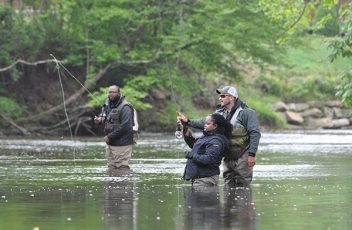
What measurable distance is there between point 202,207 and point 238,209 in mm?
486

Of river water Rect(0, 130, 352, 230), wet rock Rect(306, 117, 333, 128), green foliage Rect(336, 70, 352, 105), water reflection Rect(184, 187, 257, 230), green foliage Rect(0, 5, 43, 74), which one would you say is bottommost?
river water Rect(0, 130, 352, 230)

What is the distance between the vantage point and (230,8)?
44.9 meters

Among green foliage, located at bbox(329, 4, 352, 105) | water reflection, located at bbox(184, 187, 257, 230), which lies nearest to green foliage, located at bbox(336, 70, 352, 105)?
green foliage, located at bbox(329, 4, 352, 105)

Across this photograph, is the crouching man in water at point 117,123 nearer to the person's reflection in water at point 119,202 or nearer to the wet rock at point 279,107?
the person's reflection in water at point 119,202

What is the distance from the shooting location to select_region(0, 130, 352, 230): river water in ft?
40.1

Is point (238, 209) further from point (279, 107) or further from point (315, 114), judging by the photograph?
point (315, 114)

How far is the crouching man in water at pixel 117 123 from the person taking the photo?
2102 cm

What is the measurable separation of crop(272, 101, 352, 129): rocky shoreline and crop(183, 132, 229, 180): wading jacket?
128 feet

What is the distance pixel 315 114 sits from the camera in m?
58.1

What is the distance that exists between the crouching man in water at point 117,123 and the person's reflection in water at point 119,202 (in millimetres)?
788

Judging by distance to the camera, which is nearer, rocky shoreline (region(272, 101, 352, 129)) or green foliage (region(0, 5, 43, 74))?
green foliage (region(0, 5, 43, 74))

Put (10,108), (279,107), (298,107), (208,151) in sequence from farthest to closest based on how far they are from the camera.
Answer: (298,107)
(279,107)
(10,108)
(208,151)

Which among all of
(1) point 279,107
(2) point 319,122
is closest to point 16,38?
(1) point 279,107

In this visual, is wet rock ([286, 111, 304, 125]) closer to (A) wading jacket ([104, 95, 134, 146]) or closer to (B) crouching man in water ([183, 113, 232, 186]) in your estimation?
(A) wading jacket ([104, 95, 134, 146])
